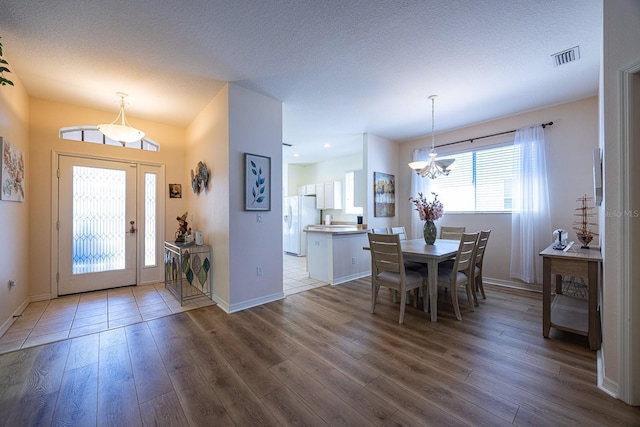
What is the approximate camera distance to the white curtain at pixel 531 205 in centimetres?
371

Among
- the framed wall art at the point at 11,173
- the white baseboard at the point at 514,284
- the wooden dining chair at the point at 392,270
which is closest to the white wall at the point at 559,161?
the white baseboard at the point at 514,284

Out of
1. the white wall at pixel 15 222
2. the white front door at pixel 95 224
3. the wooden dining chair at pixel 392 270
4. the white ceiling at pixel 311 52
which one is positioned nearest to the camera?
the white ceiling at pixel 311 52

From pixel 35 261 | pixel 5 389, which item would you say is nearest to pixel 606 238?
pixel 5 389

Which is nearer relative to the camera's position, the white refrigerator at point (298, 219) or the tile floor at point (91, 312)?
the tile floor at point (91, 312)

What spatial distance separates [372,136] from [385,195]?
120 cm

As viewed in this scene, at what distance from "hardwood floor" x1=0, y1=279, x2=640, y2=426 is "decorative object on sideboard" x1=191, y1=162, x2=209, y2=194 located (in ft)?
6.05

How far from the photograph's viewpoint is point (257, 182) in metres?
3.31

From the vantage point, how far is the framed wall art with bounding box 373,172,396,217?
5.05m

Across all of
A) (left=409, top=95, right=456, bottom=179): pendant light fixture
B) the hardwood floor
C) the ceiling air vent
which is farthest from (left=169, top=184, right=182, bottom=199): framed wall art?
the ceiling air vent

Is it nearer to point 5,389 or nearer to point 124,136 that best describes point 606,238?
point 5,389

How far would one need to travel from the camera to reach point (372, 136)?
16.5 feet

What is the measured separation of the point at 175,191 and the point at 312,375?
3999mm

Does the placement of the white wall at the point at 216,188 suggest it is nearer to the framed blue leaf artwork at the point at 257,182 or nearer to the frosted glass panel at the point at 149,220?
the framed blue leaf artwork at the point at 257,182

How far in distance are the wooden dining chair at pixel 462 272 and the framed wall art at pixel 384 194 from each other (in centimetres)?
214
